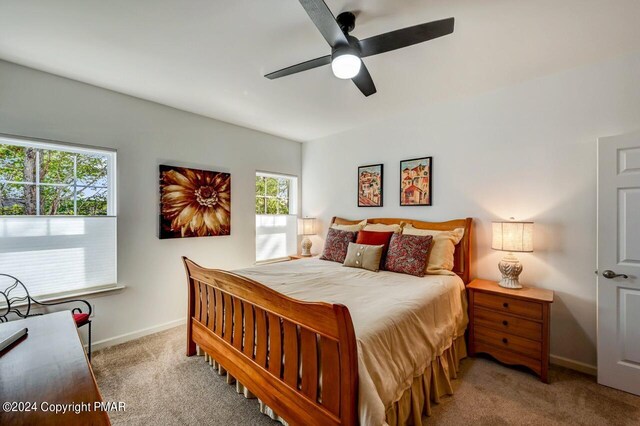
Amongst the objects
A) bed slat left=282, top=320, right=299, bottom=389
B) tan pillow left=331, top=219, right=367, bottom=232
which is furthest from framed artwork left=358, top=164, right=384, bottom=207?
bed slat left=282, top=320, right=299, bottom=389

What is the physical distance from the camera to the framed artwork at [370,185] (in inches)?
144

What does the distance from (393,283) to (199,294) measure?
5.70 feet

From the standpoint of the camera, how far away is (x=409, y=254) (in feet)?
8.87

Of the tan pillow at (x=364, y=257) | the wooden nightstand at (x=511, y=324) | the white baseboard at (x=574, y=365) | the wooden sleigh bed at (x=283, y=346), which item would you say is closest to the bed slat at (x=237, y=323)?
the wooden sleigh bed at (x=283, y=346)

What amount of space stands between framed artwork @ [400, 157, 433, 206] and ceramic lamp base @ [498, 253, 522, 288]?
3.26 ft

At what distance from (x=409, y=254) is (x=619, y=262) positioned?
1522 mm

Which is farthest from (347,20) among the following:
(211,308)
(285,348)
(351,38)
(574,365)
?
(574,365)

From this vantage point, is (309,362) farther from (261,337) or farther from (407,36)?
(407,36)

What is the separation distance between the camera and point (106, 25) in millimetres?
1804

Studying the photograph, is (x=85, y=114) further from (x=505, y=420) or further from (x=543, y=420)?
(x=543, y=420)

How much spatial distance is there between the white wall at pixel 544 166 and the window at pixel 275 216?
2.02 m

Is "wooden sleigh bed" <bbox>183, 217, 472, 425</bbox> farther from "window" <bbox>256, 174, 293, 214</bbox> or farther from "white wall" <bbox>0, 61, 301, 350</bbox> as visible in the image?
"window" <bbox>256, 174, 293, 214</bbox>

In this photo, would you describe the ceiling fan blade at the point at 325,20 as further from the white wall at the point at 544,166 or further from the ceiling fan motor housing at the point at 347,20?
the white wall at the point at 544,166

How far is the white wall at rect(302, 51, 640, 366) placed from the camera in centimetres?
229
